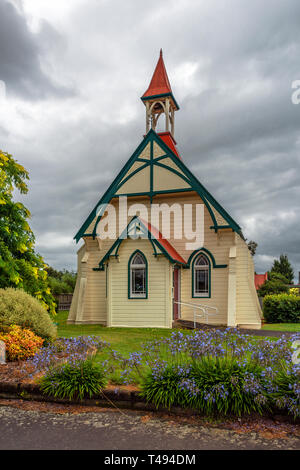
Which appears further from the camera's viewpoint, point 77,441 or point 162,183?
point 162,183

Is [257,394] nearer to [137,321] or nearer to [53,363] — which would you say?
[53,363]

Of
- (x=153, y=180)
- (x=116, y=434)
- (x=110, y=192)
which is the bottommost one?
(x=116, y=434)

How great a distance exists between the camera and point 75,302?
69.5 feet

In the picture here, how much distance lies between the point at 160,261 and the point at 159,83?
1258 cm

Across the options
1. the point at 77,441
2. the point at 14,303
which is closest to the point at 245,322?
the point at 14,303

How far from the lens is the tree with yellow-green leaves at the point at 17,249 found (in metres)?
13.4

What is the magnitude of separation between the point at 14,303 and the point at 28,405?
419 centimetres

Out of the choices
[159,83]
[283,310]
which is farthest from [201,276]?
[159,83]

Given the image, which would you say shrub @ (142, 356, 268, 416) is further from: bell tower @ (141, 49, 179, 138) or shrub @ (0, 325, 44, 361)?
bell tower @ (141, 49, 179, 138)

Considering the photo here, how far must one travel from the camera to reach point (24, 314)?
10.2 meters

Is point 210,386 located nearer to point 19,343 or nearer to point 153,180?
point 19,343

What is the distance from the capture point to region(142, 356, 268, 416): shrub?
5666 millimetres

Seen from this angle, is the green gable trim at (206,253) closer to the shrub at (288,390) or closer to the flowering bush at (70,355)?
the flowering bush at (70,355)

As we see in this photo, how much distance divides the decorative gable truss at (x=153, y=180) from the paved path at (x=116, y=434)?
1410cm
